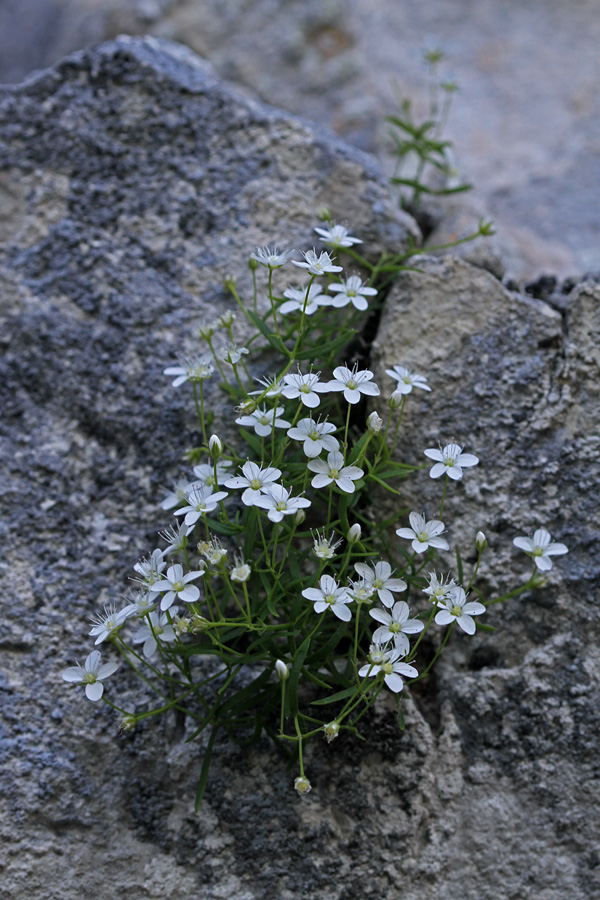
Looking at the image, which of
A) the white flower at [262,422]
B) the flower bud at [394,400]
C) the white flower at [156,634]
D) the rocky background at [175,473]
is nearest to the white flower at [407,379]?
the flower bud at [394,400]

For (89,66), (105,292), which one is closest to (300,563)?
(105,292)

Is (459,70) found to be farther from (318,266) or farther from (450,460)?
(450,460)

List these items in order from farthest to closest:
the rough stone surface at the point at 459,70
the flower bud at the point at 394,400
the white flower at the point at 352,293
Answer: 1. the rough stone surface at the point at 459,70
2. the white flower at the point at 352,293
3. the flower bud at the point at 394,400

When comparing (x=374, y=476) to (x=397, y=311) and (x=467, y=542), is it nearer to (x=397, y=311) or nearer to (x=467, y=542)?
(x=467, y=542)

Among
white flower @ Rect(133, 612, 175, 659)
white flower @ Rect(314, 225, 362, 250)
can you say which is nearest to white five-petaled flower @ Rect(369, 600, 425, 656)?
white flower @ Rect(133, 612, 175, 659)

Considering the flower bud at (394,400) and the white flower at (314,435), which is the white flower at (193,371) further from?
the flower bud at (394,400)

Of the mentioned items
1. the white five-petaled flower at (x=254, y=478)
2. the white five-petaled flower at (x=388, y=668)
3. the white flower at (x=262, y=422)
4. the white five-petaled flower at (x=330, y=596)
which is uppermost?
the white flower at (x=262, y=422)

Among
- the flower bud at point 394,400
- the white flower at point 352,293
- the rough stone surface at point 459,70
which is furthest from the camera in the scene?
the rough stone surface at point 459,70
